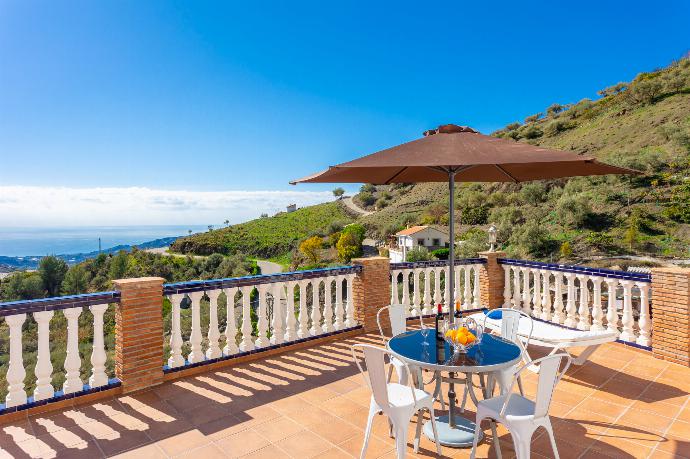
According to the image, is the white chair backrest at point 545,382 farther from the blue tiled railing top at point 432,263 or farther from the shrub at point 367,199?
the shrub at point 367,199

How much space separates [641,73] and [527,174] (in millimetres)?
49692

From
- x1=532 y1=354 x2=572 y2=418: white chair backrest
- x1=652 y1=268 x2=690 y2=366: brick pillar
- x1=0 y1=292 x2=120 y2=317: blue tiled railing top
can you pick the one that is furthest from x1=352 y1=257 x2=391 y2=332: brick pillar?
x1=532 y1=354 x2=572 y2=418: white chair backrest

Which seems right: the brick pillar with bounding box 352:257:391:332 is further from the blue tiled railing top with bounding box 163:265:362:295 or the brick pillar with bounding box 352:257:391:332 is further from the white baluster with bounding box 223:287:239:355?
the white baluster with bounding box 223:287:239:355

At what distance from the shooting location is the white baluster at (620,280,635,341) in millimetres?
5125

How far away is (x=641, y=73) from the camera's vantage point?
4147 centimetres

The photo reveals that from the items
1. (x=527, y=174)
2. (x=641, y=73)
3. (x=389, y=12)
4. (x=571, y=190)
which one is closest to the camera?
(x=527, y=174)

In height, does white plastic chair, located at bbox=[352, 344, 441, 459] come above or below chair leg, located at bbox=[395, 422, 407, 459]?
above

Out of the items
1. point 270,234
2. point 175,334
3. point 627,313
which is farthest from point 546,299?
point 270,234

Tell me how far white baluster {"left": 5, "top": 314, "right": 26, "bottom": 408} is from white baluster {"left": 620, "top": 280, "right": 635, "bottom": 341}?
21.7 ft

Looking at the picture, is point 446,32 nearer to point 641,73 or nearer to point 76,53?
point 76,53

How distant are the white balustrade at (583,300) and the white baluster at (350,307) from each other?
9.43ft

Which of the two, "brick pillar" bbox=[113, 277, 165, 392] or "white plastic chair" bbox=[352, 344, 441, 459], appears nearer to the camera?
"white plastic chair" bbox=[352, 344, 441, 459]

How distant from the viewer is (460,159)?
2.77m

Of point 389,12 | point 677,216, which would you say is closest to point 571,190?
point 677,216
